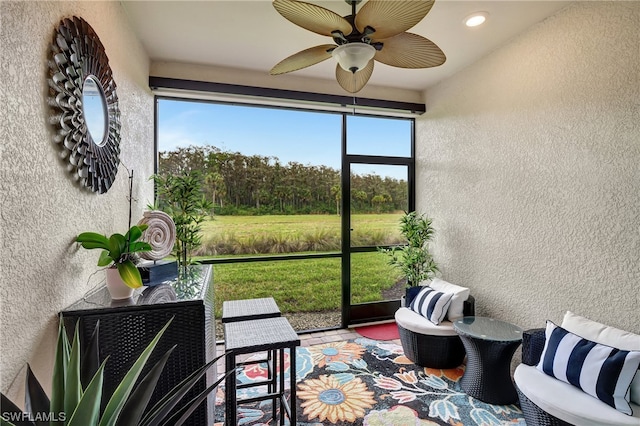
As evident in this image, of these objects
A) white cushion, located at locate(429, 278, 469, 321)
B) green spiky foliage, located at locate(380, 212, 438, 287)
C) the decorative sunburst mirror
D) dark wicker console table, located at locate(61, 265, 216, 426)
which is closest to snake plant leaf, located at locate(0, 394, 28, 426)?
dark wicker console table, located at locate(61, 265, 216, 426)

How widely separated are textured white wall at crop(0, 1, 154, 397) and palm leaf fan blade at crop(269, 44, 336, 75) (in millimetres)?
1132

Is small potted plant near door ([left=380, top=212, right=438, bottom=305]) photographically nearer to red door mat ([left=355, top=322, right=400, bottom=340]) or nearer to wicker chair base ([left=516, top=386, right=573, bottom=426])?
red door mat ([left=355, top=322, right=400, bottom=340])

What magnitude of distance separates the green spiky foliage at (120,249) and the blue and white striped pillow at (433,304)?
250cm

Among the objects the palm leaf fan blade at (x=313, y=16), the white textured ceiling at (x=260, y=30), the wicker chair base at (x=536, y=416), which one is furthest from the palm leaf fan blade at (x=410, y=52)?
the wicker chair base at (x=536, y=416)

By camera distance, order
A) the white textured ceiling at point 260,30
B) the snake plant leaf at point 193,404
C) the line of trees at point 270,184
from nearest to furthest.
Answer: the snake plant leaf at point 193,404 → the white textured ceiling at point 260,30 → the line of trees at point 270,184

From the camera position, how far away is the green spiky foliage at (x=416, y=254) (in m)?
3.70

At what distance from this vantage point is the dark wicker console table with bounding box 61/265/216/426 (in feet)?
4.67

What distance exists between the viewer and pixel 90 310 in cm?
143

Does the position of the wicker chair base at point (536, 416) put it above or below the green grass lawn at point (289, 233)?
below

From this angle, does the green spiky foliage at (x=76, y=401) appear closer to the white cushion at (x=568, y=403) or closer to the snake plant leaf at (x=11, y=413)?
the snake plant leaf at (x=11, y=413)

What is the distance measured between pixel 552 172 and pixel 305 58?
2.12m

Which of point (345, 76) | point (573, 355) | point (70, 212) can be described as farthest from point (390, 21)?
point (573, 355)

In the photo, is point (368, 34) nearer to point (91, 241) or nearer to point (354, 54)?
point (354, 54)

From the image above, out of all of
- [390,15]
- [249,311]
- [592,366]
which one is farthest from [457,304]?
[390,15]
